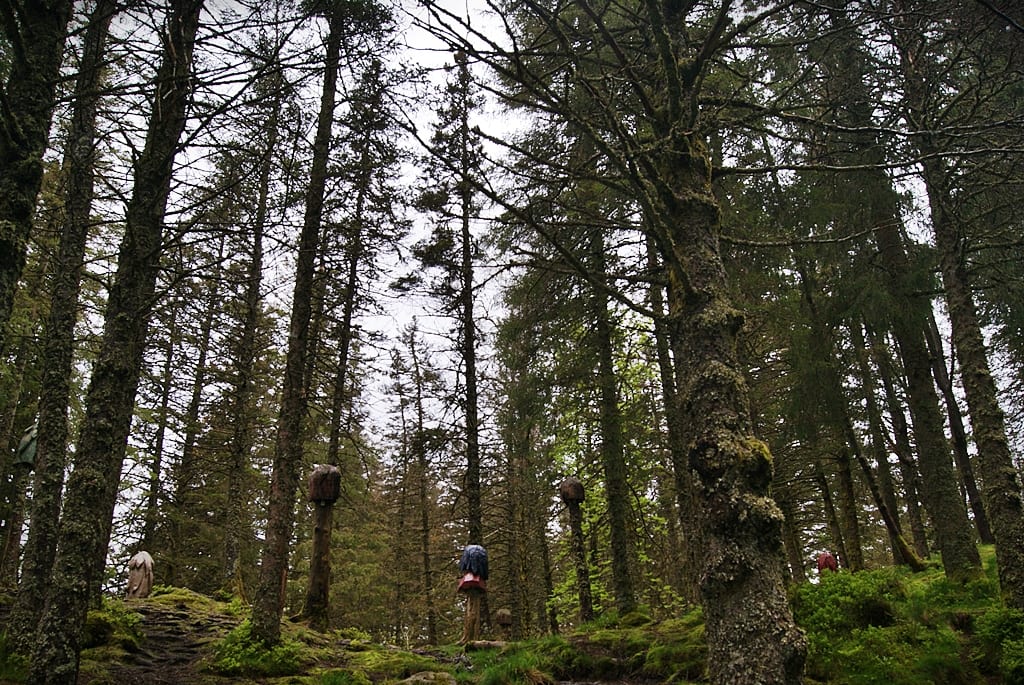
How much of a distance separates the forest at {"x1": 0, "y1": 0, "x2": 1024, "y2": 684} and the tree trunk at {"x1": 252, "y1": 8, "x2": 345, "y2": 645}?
50 mm

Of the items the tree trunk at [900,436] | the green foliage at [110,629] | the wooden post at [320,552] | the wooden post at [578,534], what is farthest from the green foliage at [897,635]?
the green foliage at [110,629]

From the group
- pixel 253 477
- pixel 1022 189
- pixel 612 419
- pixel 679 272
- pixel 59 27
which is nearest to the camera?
pixel 679 272

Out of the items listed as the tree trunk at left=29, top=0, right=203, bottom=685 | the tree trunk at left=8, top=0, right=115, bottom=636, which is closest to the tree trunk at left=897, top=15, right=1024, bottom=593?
the tree trunk at left=29, top=0, right=203, bottom=685

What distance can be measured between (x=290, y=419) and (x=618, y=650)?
19.7ft

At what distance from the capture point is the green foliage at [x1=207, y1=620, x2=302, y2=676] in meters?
7.11

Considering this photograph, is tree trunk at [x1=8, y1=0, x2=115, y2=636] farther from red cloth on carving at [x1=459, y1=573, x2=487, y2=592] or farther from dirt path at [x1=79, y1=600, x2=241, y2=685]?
red cloth on carving at [x1=459, y1=573, x2=487, y2=592]

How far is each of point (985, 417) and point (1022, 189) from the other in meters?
4.19

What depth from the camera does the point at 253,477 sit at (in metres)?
18.0

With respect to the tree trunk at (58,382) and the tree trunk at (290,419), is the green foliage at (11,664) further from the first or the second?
the tree trunk at (290,419)

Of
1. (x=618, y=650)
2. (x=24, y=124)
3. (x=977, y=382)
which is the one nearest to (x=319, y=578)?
(x=618, y=650)

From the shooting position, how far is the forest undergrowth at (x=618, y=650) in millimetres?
5445

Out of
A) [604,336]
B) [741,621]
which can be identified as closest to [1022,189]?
[604,336]

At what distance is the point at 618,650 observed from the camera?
27.6 ft

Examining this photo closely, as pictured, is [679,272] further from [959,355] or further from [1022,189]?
[1022,189]
